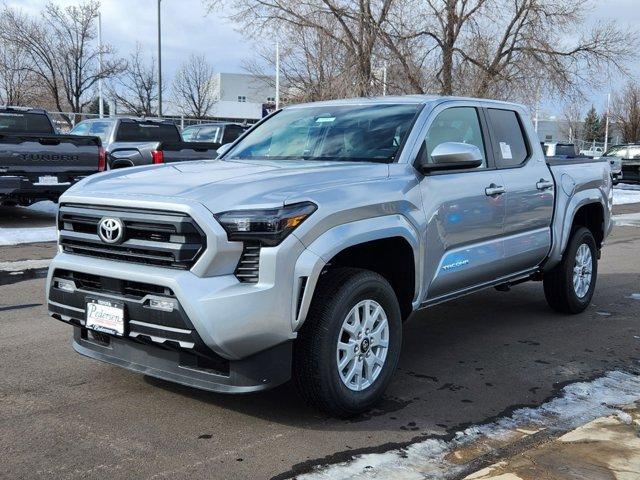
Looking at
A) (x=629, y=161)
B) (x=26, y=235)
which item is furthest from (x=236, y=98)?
(x=26, y=235)

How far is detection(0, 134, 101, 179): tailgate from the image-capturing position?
11.5 meters

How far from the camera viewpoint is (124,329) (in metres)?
3.76

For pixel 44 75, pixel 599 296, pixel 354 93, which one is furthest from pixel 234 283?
pixel 44 75

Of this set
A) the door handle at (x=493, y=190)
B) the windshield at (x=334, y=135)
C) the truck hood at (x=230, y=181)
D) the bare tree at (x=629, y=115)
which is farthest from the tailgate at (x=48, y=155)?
the bare tree at (x=629, y=115)

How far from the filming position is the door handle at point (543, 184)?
19.2ft

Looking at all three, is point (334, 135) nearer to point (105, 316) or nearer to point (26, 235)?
point (105, 316)

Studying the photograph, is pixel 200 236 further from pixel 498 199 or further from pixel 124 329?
pixel 498 199

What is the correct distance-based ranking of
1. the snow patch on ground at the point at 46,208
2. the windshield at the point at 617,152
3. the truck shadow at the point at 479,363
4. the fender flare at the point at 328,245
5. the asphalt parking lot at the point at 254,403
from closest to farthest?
the asphalt parking lot at the point at 254,403 → the fender flare at the point at 328,245 → the truck shadow at the point at 479,363 → the snow patch on ground at the point at 46,208 → the windshield at the point at 617,152

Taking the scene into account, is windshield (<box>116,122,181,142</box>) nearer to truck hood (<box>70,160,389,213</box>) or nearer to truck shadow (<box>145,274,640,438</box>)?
truck shadow (<box>145,274,640,438</box>)

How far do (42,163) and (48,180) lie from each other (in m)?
0.30

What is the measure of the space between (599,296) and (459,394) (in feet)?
12.9

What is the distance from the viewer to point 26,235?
11180 mm

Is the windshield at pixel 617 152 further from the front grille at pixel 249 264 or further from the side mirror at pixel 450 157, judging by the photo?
the front grille at pixel 249 264

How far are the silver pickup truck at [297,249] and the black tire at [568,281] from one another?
1.28 m
